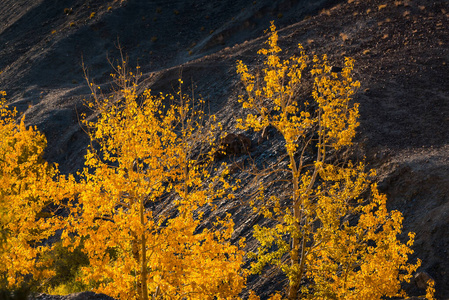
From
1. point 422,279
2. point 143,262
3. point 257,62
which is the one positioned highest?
point 143,262

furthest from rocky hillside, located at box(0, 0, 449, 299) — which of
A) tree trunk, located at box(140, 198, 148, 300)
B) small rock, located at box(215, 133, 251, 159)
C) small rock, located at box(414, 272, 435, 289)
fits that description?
tree trunk, located at box(140, 198, 148, 300)

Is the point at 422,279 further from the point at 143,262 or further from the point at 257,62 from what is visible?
the point at 257,62

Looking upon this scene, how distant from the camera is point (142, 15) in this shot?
205ft

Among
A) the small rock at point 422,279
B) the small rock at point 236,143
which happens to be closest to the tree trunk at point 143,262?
the small rock at point 422,279

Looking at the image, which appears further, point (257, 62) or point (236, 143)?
point (257, 62)

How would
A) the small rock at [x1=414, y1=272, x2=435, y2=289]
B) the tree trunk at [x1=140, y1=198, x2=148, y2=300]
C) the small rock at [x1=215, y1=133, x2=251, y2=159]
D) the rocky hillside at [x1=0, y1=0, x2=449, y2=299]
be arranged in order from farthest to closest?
Answer: the small rock at [x1=215, y1=133, x2=251, y2=159] → the rocky hillside at [x1=0, y1=0, x2=449, y2=299] → the small rock at [x1=414, y1=272, x2=435, y2=289] → the tree trunk at [x1=140, y1=198, x2=148, y2=300]

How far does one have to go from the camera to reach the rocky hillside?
19422 millimetres

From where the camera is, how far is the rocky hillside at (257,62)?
19422 mm

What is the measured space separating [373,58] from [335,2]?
59.0 feet

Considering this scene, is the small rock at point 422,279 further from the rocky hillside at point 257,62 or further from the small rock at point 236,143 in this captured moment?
the small rock at point 236,143

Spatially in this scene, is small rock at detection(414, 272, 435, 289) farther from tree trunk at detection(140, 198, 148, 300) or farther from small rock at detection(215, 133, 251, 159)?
small rock at detection(215, 133, 251, 159)

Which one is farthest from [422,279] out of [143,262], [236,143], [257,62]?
[257,62]

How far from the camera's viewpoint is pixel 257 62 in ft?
119

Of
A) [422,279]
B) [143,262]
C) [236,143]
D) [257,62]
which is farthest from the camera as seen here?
[257,62]
